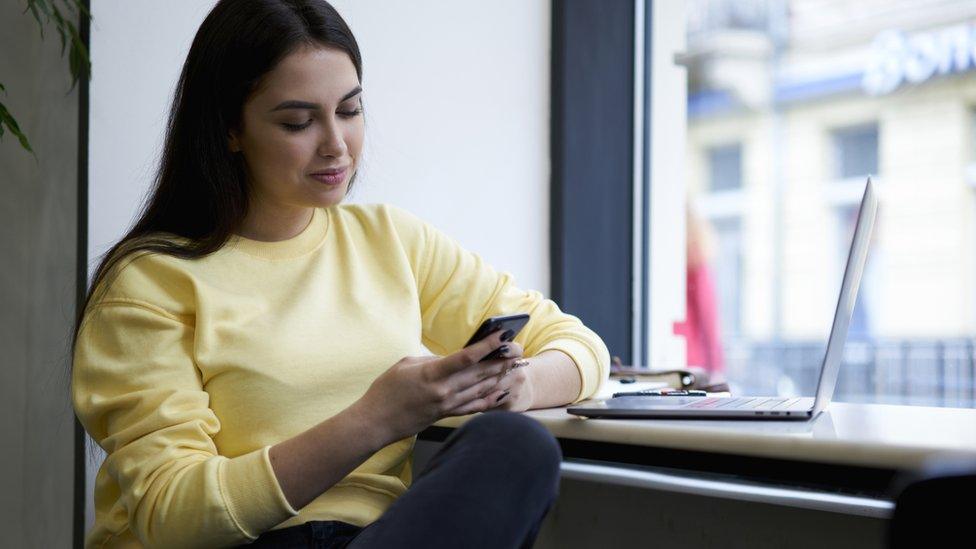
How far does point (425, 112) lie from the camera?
2225mm

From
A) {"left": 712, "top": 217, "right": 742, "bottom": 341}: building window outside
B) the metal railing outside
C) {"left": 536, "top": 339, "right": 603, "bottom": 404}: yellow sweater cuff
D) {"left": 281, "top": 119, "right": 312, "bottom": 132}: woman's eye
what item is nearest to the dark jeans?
{"left": 536, "top": 339, "right": 603, "bottom": 404}: yellow sweater cuff

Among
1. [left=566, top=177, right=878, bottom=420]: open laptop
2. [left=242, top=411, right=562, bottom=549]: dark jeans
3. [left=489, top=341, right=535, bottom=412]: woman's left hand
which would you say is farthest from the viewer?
[left=489, top=341, right=535, bottom=412]: woman's left hand

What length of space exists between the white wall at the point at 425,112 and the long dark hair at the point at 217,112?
38 cm

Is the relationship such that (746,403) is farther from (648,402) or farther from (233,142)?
(233,142)

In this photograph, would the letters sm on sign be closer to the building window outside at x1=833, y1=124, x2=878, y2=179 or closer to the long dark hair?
the building window outside at x1=833, y1=124, x2=878, y2=179

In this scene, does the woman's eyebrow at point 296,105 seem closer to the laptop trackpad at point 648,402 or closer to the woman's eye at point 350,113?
the woman's eye at point 350,113

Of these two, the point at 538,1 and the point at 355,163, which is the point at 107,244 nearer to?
the point at 355,163

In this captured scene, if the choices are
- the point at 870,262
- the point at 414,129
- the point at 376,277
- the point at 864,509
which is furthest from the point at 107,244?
the point at 870,262

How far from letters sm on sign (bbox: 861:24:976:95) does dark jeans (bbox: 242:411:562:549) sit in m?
10.7

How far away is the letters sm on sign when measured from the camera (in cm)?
1036

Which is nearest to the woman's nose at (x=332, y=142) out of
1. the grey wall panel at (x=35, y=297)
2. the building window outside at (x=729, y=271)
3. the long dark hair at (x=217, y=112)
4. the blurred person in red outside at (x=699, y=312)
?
the long dark hair at (x=217, y=112)

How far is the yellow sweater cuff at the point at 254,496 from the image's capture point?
104 cm

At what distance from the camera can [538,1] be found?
8.18ft

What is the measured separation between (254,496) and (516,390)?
34 cm
